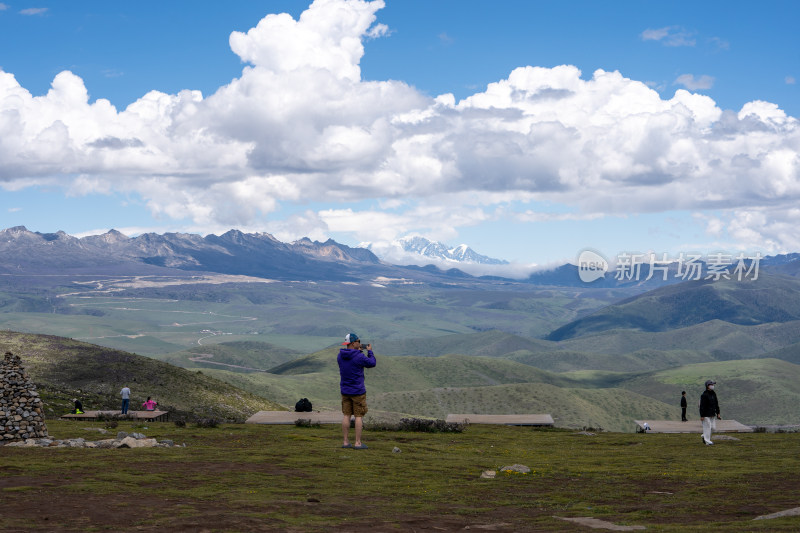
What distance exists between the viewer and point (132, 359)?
79.7 metres

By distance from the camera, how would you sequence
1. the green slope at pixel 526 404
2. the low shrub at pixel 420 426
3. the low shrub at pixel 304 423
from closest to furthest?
the low shrub at pixel 420 426 < the low shrub at pixel 304 423 < the green slope at pixel 526 404

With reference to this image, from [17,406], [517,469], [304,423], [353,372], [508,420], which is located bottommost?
[508,420]

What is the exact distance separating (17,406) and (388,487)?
46.8ft

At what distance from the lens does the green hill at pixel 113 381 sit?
5912 centimetres

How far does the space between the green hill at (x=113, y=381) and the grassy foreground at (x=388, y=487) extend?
32336 mm

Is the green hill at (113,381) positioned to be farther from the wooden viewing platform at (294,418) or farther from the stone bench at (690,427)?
the stone bench at (690,427)

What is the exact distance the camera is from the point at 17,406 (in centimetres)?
2567

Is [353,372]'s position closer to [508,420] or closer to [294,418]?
[294,418]

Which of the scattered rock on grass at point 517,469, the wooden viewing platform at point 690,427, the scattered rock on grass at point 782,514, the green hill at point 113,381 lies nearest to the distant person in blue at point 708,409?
the wooden viewing platform at point 690,427

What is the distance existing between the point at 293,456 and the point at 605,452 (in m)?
10.1

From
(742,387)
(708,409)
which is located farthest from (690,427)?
(742,387)

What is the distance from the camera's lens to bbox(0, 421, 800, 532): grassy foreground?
1329 cm

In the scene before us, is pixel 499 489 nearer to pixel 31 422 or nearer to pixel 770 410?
pixel 31 422

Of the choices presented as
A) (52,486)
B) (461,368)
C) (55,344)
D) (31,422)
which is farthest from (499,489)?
(461,368)
